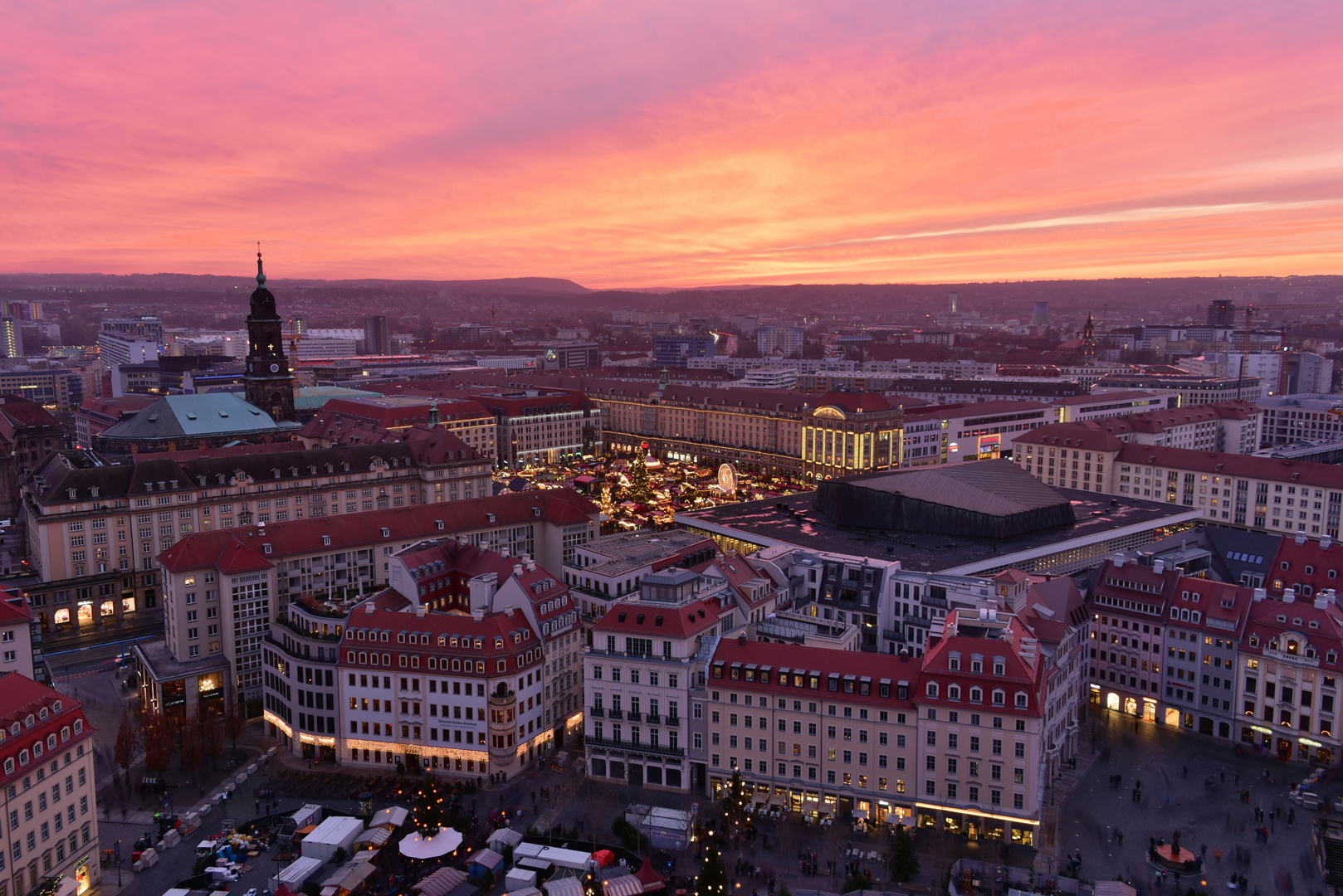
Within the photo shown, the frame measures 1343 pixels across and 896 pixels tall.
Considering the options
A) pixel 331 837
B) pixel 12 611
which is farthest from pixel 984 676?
pixel 12 611

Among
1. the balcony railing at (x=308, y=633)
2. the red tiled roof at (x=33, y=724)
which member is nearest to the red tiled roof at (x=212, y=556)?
the balcony railing at (x=308, y=633)

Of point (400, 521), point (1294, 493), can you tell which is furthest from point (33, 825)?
point (1294, 493)

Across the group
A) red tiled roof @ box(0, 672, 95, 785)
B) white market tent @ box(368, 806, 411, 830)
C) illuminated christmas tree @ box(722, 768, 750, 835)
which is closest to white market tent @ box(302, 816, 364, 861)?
white market tent @ box(368, 806, 411, 830)

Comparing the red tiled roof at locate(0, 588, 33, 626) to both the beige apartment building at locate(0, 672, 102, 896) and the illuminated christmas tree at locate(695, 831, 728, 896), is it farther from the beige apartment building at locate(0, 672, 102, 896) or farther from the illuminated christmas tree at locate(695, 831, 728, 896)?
the illuminated christmas tree at locate(695, 831, 728, 896)

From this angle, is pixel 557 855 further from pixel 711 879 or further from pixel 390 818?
pixel 390 818

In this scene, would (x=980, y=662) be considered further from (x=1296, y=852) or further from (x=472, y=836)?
(x=472, y=836)
